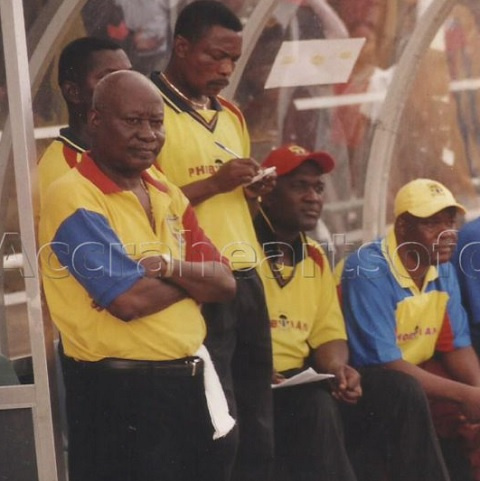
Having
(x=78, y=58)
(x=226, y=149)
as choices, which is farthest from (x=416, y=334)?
(x=78, y=58)

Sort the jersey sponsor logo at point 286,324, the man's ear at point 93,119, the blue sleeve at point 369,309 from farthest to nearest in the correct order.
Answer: the blue sleeve at point 369,309
the jersey sponsor logo at point 286,324
the man's ear at point 93,119

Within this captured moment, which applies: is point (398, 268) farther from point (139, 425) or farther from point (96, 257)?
point (96, 257)

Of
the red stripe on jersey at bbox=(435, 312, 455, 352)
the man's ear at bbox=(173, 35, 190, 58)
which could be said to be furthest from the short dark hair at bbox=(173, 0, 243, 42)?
the red stripe on jersey at bbox=(435, 312, 455, 352)

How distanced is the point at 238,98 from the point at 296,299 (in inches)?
50.1

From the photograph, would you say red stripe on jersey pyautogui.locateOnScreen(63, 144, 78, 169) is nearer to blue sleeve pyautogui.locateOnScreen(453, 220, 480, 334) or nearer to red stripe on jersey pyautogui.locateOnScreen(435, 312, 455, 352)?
red stripe on jersey pyautogui.locateOnScreen(435, 312, 455, 352)

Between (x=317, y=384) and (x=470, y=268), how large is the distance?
1108 millimetres

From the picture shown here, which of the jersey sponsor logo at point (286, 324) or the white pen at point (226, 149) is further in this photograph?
the jersey sponsor logo at point (286, 324)

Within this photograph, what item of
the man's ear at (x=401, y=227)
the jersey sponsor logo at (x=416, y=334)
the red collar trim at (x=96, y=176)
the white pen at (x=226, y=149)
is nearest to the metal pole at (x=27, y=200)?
the red collar trim at (x=96, y=176)

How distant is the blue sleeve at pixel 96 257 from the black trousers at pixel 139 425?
248 millimetres

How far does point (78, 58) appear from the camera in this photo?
464 cm

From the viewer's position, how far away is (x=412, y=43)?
661 centimetres

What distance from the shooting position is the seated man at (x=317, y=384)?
4.95 m

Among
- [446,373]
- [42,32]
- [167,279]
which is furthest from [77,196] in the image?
[446,373]

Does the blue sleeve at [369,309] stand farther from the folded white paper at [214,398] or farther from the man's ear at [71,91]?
the man's ear at [71,91]
